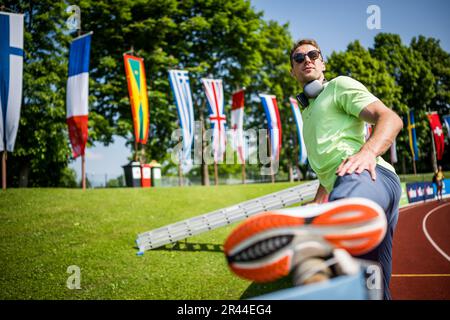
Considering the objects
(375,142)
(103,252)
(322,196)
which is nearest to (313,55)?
(375,142)

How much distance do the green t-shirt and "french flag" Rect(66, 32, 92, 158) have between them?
1043 centimetres

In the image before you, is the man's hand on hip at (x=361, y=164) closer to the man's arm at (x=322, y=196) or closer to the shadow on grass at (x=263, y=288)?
the man's arm at (x=322, y=196)

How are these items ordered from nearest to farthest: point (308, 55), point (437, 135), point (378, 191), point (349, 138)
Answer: point (378, 191) → point (349, 138) → point (308, 55) → point (437, 135)

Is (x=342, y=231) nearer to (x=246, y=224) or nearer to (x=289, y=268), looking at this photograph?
(x=289, y=268)

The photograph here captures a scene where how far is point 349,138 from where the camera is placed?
1.74m

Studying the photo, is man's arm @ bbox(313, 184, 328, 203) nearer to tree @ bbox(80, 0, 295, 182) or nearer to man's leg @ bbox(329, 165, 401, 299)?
man's leg @ bbox(329, 165, 401, 299)

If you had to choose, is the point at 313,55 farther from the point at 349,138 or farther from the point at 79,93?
the point at 79,93

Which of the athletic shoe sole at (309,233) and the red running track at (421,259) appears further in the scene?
the red running track at (421,259)

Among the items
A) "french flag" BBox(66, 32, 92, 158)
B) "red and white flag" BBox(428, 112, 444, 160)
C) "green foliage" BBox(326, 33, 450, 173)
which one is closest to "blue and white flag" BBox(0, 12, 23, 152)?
"french flag" BBox(66, 32, 92, 158)

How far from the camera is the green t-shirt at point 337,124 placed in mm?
1693

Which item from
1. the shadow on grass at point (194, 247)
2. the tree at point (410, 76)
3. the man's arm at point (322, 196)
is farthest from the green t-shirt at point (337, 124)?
the tree at point (410, 76)

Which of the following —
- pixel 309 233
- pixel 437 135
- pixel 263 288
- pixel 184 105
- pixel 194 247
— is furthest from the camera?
pixel 437 135

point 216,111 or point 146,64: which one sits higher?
point 146,64

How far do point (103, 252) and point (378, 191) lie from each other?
770cm
